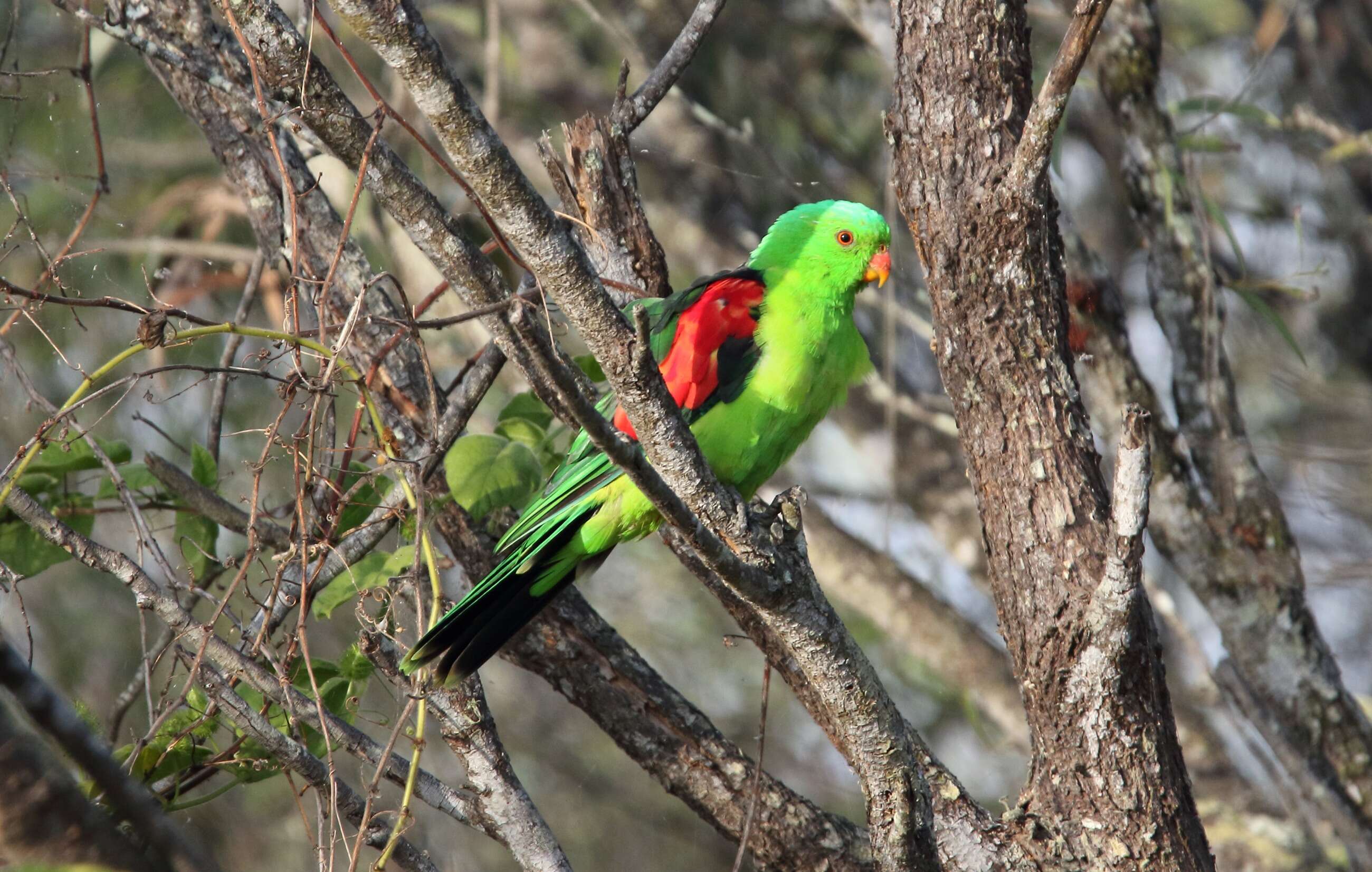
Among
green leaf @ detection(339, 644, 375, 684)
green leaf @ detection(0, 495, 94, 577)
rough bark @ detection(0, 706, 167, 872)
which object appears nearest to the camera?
rough bark @ detection(0, 706, 167, 872)

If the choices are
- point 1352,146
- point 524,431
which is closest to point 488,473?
point 524,431

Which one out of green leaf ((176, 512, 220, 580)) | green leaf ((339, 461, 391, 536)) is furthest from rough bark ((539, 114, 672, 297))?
green leaf ((176, 512, 220, 580))

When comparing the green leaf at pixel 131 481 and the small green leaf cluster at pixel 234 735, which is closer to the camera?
the small green leaf cluster at pixel 234 735

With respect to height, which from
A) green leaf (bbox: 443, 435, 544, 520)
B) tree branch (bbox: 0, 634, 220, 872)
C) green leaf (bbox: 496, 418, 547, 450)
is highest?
green leaf (bbox: 496, 418, 547, 450)

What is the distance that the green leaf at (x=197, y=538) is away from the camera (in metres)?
2.93

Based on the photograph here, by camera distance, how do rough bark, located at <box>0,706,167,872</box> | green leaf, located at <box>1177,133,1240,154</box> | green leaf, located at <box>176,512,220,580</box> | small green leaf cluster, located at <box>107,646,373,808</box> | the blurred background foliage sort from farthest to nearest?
the blurred background foliage, green leaf, located at <box>1177,133,1240,154</box>, green leaf, located at <box>176,512,220,580</box>, small green leaf cluster, located at <box>107,646,373,808</box>, rough bark, located at <box>0,706,167,872</box>

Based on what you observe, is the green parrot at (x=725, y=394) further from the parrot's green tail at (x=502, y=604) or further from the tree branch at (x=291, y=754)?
the tree branch at (x=291, y=754)

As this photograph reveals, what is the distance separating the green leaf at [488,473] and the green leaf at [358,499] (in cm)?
20

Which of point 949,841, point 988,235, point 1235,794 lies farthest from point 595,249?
point 1235,794

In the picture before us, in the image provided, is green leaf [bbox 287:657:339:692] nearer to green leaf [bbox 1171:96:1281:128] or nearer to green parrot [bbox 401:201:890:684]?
green parrot [bbox 401:201:890:684]

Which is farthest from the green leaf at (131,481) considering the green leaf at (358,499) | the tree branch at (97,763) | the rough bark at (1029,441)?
the rough bark at (1029,441)

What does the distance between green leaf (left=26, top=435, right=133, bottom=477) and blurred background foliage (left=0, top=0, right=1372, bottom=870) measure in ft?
5.75

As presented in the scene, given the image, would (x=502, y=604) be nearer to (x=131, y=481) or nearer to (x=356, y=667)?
(x=356, y=667)

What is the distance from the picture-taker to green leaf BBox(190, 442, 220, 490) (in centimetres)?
304
